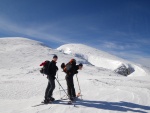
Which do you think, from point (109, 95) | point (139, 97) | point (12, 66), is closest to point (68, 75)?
point (109, 95)

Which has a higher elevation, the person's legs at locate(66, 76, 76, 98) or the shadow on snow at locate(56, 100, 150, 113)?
the person's legs at locate(66, 76, 76, 98)

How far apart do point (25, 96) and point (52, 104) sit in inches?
173

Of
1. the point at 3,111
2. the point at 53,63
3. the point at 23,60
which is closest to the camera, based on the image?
the point at 3,111

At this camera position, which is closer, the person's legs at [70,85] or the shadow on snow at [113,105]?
the shadow on snow at [113,105]

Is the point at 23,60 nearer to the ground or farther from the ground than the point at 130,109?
farther from the ground

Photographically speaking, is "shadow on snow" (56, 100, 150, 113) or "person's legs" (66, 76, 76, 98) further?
"person's legs" (66, 76, 76, 98)

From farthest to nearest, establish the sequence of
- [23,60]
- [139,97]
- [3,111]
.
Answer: [23,60]
[139,97]
[3,111]

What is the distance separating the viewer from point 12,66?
94.0 feet

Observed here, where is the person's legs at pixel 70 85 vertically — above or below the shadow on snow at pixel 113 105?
above

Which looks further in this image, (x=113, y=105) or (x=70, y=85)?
(x=70, y=85)

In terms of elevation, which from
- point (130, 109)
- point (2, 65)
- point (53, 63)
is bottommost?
point (130, 109)

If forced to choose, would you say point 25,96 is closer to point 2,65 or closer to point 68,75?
point 68,75

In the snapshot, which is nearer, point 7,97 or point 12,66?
point 7,97

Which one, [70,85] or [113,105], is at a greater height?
[70,85]
